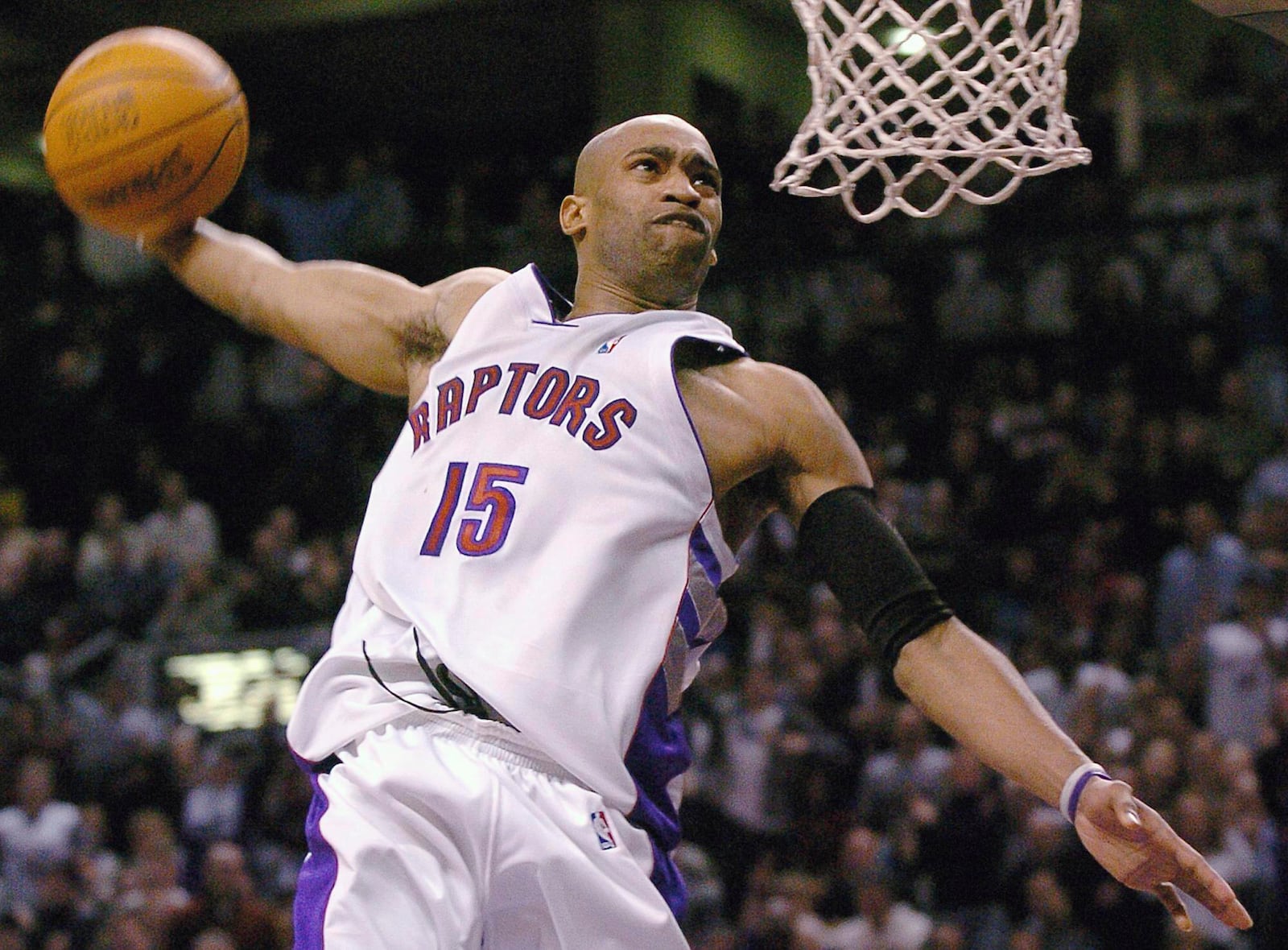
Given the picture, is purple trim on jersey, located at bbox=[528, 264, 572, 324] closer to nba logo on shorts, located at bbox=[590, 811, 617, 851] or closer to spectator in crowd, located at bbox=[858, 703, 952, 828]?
nba logo on shorts, located at bbox=[590, 811, 617, 851]

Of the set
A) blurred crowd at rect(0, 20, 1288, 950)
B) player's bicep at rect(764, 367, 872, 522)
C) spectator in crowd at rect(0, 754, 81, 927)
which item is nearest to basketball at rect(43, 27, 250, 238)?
player's bicep at rect(764, 367, 872, 522)

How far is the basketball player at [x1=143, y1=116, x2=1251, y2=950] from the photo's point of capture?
2811 mm

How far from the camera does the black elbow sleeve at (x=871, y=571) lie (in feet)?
9.87

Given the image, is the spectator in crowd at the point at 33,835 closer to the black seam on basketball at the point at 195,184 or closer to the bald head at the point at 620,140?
the black seam on basketball at the point at 195,184

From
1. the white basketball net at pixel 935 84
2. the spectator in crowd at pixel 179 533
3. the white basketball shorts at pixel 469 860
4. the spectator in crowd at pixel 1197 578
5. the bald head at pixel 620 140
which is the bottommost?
the spectator in crowd at pixel 179 533

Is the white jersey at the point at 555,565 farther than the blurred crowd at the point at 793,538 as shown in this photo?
No

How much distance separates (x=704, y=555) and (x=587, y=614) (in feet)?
0.96

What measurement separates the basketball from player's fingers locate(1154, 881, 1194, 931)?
2.39 metres

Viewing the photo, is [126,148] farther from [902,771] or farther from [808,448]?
[902,771]

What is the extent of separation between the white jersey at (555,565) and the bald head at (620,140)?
0.35 meters

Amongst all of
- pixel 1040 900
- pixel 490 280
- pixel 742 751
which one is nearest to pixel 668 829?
pixel 490 280

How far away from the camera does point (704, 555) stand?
10.3 ft

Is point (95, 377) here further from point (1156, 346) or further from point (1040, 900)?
point (1040, 900)

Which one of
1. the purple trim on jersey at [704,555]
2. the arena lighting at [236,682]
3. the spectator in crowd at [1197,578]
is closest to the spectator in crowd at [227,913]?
the arena lighting at [236,682]
